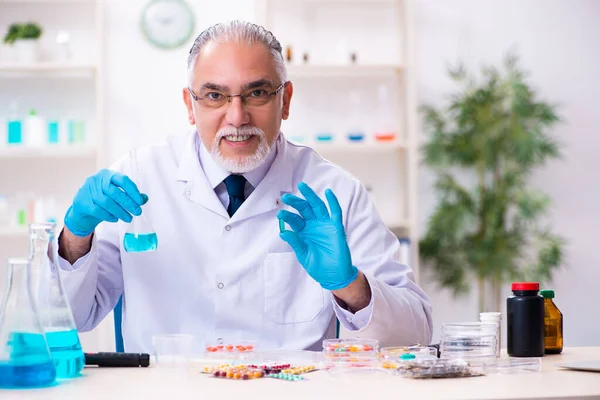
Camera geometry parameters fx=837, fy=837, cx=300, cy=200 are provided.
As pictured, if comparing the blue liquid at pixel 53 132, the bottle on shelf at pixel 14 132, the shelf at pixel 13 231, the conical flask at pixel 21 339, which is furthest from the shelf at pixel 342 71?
the conical flask at pixel 21 339

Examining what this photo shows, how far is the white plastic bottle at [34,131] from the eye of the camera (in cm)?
413

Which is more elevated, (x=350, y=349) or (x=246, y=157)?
(x=246, y=157)

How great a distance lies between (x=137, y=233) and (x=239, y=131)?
1.20ft

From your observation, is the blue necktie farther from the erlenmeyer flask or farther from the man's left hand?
the man's left hand

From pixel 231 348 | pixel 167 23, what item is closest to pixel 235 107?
pixel 231 348

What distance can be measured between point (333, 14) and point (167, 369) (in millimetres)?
3350

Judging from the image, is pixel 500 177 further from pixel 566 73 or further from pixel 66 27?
pixel 66 27

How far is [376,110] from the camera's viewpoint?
450 cm

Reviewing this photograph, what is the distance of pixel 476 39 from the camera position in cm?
467

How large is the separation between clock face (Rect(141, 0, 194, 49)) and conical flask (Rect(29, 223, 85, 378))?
314cm

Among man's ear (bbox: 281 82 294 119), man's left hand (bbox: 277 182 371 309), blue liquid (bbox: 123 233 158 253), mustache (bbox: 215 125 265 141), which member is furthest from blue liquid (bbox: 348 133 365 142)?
man's left hand (bbox: 277 182 371 309)

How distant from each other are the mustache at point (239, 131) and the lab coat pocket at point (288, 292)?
30 cm

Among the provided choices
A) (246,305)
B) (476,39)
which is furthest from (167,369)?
(476,39)

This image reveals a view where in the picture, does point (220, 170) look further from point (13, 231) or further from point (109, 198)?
point (13, 231)
